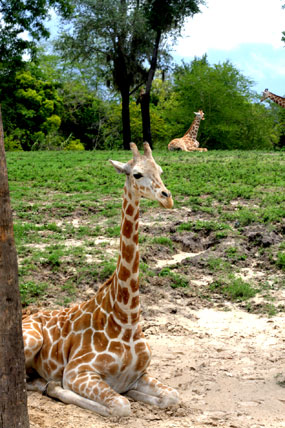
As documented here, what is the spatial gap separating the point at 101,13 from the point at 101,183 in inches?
521

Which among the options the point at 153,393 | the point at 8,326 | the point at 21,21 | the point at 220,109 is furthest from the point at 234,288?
the point at 220,109

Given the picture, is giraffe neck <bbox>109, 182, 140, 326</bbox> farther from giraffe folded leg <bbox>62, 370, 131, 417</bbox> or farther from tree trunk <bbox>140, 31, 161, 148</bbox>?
tree trunk <bbox>140, 31, 161, 148</bbox>

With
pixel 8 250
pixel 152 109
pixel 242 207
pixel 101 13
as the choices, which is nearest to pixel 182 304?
pixel 242 207

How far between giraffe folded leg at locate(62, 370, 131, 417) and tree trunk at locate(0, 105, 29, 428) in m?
1.23

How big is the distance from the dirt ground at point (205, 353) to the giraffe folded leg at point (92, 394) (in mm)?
80

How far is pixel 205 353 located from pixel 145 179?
261 cm

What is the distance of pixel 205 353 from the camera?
22.3 feet

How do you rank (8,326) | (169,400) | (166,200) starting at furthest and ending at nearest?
(169,400) < (166,200) < (8,326)

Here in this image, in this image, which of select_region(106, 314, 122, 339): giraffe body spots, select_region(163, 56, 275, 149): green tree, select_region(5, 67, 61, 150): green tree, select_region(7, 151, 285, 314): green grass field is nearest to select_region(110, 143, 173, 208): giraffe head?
select_region(106, 314, 122, 339): giraffe body spots

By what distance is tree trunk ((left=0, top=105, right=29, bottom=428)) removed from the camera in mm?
3848

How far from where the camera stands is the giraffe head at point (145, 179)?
502 cm

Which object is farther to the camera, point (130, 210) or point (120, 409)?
point (130, 210)

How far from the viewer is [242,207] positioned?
38.9 ft

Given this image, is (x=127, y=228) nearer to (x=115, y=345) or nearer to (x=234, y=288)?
(x=115, y=345)
